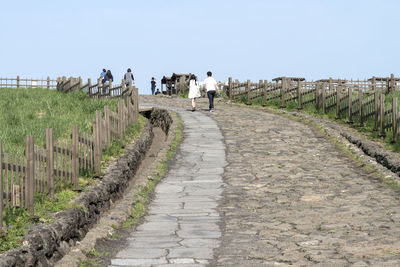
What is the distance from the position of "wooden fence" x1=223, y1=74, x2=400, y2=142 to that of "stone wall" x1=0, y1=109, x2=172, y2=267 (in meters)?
7.84

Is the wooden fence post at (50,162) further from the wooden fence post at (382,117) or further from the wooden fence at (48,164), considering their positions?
the wooden fence post at (382,117)

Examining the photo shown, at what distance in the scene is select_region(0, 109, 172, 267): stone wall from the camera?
7.34 metres

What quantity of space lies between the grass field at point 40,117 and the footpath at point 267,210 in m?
2.81

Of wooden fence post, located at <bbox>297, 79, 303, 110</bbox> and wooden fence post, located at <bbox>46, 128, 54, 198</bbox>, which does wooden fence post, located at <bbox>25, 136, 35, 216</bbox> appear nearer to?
wooden fence post, located at <bbox>46, 128, 54, 198</bbox>

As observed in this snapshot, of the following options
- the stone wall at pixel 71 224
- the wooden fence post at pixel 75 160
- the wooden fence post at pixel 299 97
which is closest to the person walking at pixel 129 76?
the wooden fence post at pixel 299 97

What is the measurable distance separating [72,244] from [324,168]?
782cm

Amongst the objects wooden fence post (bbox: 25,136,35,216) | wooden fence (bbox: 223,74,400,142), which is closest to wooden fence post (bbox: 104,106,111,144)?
wooden fence post (bbox: 25,136,35,216)

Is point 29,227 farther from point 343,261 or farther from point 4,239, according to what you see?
point 343,261

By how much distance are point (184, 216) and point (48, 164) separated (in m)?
2.38

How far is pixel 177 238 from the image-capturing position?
9.22 metres

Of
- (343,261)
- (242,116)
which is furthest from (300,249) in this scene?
(242,116)

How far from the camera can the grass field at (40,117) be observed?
46.8 feet

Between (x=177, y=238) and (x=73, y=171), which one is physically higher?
(x=73, y=171)

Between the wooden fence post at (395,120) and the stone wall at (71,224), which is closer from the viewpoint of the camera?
the stone wall at (71,224)
